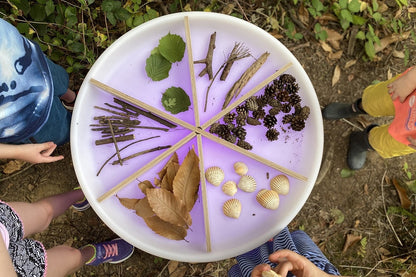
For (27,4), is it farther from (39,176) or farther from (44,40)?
(39,176)

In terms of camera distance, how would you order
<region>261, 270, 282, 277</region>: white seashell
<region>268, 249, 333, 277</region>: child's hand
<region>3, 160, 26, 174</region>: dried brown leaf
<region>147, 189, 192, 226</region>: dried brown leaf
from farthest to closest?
<region>3, 160, 26, 174</region>: dried brown leaf → <region>147, 189, 192, 226</region>: dried brown leaf → <region>268, 249, 333, 277</region>: child's hand → <region>261, 270, 282, 277</region>: white seashell

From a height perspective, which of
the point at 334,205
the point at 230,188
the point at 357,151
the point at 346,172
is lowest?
the point at 334,205

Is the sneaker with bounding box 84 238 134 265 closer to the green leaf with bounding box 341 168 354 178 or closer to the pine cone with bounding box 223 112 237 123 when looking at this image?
the pine cone with bounding box 223 112 237 123

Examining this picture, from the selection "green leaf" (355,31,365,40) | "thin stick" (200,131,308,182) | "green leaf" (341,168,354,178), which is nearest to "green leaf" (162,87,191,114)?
"thin stick" (200,131,308,182)

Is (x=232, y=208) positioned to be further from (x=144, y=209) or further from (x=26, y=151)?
(x=26, y=151)

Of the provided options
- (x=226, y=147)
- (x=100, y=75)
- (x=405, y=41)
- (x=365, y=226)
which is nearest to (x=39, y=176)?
(x=100, y=75)

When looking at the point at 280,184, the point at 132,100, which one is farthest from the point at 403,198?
the point at 132,100
